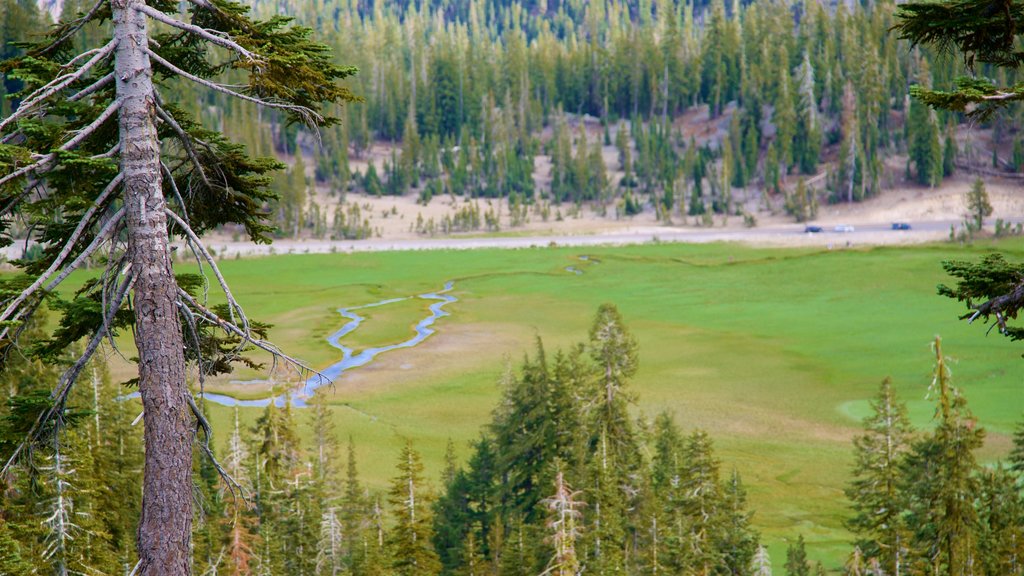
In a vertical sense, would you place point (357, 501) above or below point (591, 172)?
below

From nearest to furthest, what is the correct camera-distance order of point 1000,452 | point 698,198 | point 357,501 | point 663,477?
point 357,501, point 663,477, point 1000,452, point 698,198

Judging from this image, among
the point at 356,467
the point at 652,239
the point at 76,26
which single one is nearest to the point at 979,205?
the point at 652,239

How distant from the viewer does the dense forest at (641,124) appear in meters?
110

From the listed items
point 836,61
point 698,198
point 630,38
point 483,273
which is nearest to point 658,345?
point 483,273

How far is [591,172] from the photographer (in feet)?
411

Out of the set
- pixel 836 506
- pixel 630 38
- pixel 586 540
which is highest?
pixel 630 38

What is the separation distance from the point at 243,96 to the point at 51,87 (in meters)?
1.44

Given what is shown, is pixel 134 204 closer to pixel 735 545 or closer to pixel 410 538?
pixel 410 538

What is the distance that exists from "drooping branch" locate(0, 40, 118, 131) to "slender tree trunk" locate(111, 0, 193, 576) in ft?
0.40

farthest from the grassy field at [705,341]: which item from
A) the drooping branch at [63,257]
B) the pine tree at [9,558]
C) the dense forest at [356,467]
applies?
the drooping branch at [63,257]

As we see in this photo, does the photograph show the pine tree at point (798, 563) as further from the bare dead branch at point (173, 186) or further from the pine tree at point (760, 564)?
the bare dead branch at point (173, 186)

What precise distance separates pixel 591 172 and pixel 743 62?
2858cm

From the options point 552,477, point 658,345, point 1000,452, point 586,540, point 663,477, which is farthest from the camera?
point 658,345

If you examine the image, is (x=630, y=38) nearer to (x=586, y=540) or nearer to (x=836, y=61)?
(x=836, y=61)
